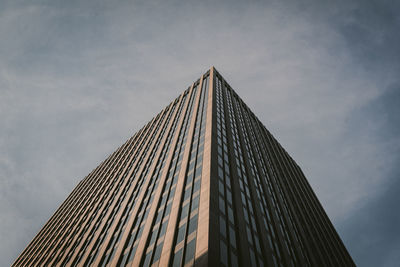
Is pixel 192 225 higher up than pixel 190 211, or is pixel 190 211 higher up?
pixel 190 211

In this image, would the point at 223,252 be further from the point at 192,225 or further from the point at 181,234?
the point at 181,234

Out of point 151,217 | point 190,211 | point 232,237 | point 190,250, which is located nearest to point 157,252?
point 190,211

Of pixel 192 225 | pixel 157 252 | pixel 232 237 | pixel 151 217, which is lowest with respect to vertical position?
pixel 157 252

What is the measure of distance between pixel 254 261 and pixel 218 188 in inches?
300

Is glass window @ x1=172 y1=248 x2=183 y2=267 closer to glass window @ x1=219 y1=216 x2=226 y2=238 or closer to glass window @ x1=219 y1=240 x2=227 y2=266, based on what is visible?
glass window @ x1=219 y1=240 x2=227 y2=266

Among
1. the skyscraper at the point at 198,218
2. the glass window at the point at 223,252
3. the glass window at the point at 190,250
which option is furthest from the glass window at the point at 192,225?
the glass window at the point at 223,252

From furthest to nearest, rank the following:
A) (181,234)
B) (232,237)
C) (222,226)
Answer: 1. (181,234)
2. (232,237)
3. (222,226)

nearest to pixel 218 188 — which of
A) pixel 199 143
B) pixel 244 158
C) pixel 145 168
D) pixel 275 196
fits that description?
pixel 199 143

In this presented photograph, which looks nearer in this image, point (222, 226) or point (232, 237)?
point (222, 226)

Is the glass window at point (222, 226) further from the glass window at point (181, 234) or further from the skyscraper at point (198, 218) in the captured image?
the glass window at point (181, 234)

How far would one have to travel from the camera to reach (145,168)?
173 feet

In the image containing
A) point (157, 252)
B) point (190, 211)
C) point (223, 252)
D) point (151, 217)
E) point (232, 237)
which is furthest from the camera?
point (151, 217)

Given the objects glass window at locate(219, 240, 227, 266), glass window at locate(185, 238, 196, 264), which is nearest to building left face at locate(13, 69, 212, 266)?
glass window at locate(185, 238, 196, 264)

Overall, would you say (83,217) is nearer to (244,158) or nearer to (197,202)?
(244,158)
